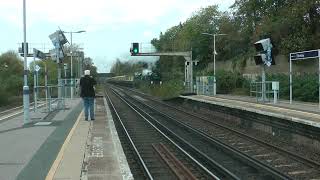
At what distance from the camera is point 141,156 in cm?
1537

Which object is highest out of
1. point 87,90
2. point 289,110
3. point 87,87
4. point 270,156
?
point 87,87

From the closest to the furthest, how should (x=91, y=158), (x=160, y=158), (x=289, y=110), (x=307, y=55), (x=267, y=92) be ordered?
(x=91, y=158), (x=160, y=158), (x=289, y=110), (x=307, y=55), (x=267, y=92)

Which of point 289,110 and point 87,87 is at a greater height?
point 87,87

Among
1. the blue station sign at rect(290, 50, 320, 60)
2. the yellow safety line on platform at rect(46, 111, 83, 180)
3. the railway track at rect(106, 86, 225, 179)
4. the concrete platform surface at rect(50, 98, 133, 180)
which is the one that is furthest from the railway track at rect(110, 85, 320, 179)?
the blue station sign at rect(290, 50, 320, 60)

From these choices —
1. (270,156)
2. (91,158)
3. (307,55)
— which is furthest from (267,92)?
(91,158)

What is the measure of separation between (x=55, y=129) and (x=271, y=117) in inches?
311

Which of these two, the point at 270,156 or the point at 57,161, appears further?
the point at 270,156

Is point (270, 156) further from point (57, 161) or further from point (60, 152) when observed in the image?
point (57, 161)

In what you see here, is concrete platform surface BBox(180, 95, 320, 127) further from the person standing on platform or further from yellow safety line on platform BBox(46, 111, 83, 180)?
yellow safety line on platform BBox(46, 111, 83, 180)

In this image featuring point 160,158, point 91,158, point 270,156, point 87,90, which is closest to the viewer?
point 91,158

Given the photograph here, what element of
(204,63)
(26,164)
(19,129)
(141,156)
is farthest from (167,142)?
(204,63)

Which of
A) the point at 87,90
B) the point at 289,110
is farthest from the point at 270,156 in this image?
the point at 289,110

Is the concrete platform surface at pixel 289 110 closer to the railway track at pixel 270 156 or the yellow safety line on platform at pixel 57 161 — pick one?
the railway track at pixel 270 156

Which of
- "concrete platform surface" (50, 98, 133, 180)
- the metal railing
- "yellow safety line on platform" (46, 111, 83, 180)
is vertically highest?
the metal railing
